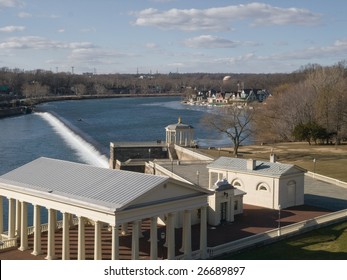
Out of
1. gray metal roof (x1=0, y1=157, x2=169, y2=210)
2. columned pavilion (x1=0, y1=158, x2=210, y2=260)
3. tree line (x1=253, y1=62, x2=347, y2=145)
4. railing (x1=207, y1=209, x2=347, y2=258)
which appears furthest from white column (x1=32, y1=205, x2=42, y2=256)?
tree line (x1=253, y1=62, x2=347, y2=145)

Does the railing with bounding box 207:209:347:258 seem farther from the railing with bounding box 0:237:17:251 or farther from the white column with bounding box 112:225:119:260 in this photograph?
the railing with bounding box 0:237:17:251

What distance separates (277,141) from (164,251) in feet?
180

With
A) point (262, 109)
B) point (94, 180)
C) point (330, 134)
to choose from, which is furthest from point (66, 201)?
point (262, 109)

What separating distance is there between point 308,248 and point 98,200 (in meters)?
11.2

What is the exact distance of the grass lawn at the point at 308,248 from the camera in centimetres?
2602

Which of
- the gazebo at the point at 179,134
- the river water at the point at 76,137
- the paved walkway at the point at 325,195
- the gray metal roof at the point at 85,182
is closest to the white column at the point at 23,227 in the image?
the gray metal roof at the point at 85,182

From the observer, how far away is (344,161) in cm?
5484

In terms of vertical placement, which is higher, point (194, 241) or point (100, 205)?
point (100, 205)

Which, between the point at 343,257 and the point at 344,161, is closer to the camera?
the point at 343,257

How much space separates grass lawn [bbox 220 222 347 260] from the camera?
→ 85.4 ft

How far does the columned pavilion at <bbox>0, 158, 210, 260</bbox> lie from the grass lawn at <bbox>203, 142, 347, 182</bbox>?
2437 cm

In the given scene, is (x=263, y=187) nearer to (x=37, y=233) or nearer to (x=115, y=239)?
(x=37, y=233)

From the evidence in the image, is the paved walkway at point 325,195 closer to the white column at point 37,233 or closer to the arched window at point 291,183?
the arched window at point 291,183
